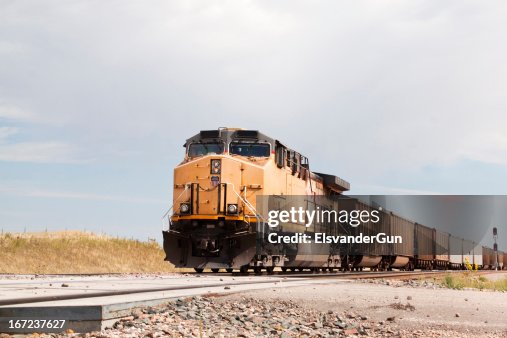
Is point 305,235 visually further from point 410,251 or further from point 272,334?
point 410,251

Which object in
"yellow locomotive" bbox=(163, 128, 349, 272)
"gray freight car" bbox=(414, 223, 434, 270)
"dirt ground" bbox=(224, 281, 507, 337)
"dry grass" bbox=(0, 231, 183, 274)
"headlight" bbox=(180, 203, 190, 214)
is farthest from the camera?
"gray freight car" bbox=(414, 223, 434, 270)

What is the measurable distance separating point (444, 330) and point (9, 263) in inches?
932

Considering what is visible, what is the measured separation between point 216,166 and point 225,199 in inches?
45.3

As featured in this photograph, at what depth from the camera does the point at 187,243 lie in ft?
68.3

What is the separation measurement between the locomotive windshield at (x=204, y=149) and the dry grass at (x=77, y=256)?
10252 millimetres

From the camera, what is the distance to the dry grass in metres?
28.9

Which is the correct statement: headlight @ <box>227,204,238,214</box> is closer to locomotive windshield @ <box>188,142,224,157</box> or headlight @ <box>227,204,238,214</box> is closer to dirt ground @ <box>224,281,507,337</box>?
locomotive windshield @ <box>188,142,224,157</box>

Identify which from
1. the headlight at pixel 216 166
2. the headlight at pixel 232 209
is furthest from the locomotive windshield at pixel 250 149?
the headlight at pixel 232 209

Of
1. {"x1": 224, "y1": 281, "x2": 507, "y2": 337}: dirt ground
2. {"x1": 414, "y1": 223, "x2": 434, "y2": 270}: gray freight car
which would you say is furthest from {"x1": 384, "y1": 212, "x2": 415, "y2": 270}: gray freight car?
{"x1": 224, "y1": 281, "x2": 507, "y2": 337}: dirt ground

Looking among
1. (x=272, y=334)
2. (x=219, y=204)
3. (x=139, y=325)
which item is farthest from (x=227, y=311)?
(x=219, y=204)

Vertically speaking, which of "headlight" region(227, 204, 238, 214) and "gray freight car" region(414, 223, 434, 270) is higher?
"headlight" region(227, 204, 238, 214)

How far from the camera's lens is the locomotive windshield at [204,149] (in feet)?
71.3

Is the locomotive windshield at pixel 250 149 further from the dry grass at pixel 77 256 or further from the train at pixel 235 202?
the dry grass at pixel 77 256

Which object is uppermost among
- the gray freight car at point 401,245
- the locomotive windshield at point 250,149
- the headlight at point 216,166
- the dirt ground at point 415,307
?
the locomotive windshield at point 250,149
